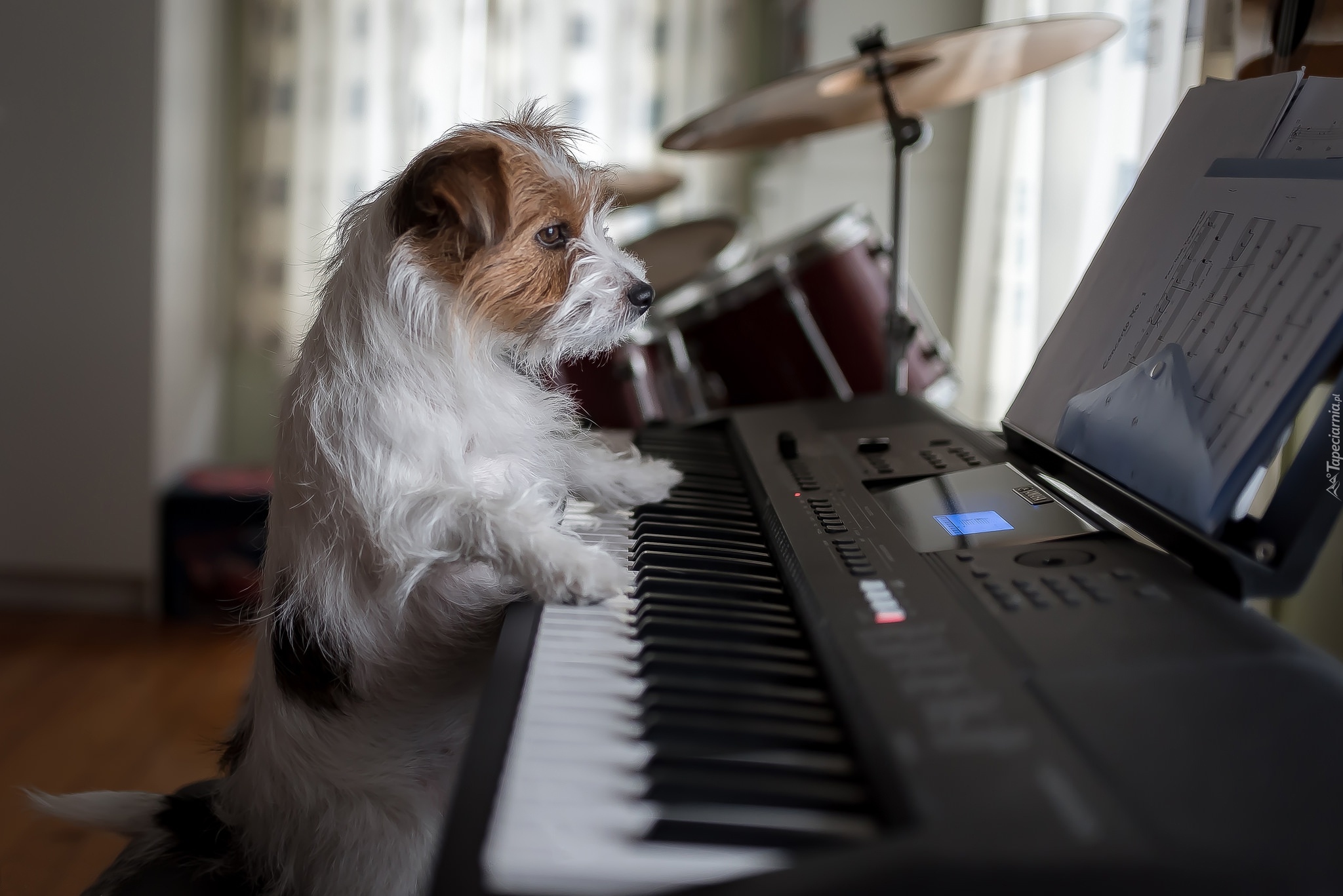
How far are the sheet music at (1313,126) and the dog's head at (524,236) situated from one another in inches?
26.9

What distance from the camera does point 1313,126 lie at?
83 centimetres

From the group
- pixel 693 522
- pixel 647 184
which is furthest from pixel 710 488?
pixel 647 184

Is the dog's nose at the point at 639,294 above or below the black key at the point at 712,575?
above

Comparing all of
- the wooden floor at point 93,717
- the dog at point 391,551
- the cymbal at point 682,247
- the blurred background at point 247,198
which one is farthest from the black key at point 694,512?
the cymbal at point 682,247

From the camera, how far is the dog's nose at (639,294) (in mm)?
1172

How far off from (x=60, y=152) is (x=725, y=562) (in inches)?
119

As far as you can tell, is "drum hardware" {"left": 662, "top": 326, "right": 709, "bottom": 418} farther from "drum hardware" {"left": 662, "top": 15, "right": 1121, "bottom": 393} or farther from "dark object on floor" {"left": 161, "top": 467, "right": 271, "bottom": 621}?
"dark object on floor" {"left": 161, "top": 467, "right": 271, "bottom": 621}

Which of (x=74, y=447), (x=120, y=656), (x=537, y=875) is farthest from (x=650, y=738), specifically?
(x=74, y=447)

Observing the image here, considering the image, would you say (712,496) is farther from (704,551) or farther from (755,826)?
(755,826)

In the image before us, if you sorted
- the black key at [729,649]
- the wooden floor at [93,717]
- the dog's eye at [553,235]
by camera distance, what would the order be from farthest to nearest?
the wooden floor at [93,717] → the dog's eye at [553,235] → the black key at [729,649]

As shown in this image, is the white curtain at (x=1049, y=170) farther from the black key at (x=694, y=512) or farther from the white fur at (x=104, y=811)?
the white fur at (x=104, y=811)

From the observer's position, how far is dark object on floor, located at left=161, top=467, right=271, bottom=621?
312 cm

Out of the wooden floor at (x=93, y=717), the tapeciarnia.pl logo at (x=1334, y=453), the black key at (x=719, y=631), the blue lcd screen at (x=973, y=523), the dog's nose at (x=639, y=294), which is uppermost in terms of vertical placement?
the dog's nose at (x=639, y=294)

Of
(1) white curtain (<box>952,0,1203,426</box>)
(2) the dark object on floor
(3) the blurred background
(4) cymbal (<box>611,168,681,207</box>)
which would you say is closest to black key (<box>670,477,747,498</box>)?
(1) white curtain (<box>952,0,1203,426</box>)
